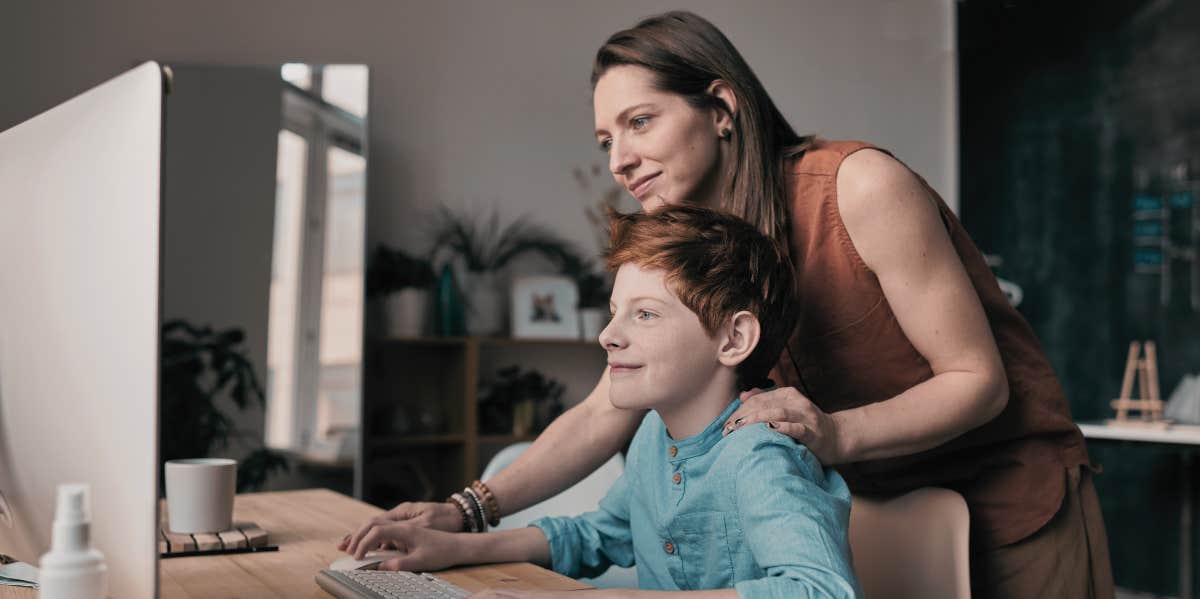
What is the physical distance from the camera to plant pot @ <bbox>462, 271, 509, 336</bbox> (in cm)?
471

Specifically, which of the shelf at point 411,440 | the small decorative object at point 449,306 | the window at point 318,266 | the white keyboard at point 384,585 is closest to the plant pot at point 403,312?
the small decorative object at point 449,306

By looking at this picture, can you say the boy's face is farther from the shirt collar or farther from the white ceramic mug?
the white ceramic mug

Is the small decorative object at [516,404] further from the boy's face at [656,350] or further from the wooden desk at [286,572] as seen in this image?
the boy's face at [656,350]

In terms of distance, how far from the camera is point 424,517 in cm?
141

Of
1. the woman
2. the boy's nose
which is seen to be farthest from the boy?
the woman

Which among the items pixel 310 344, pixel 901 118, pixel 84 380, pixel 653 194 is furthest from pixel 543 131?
pixel 84 380

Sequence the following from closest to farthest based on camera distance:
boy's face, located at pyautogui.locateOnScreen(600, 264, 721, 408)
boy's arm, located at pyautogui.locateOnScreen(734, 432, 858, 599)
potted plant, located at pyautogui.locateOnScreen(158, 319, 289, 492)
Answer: boy's arm, located at pyautogui.locateOnScreen(734, 432, 858, 599)
boy's face, located at pyautogui.locateOnScreen(600, 264, 721, 408)
potted plant, located at pyautogui.locateOnScreen(158, 319, 289, 492)

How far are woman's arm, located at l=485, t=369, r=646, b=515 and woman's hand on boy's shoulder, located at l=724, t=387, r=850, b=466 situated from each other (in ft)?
1.45

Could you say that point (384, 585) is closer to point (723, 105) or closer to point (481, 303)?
point (723, 105)

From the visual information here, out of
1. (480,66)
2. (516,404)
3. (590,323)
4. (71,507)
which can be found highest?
(480,66)

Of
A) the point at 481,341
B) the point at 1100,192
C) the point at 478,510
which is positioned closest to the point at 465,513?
the point at 478,510

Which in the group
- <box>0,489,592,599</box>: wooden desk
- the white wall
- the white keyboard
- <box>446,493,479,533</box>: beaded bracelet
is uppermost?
the white wall

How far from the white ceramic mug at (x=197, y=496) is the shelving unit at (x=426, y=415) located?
290 centimetres

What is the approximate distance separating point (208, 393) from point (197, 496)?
272 centimetres
